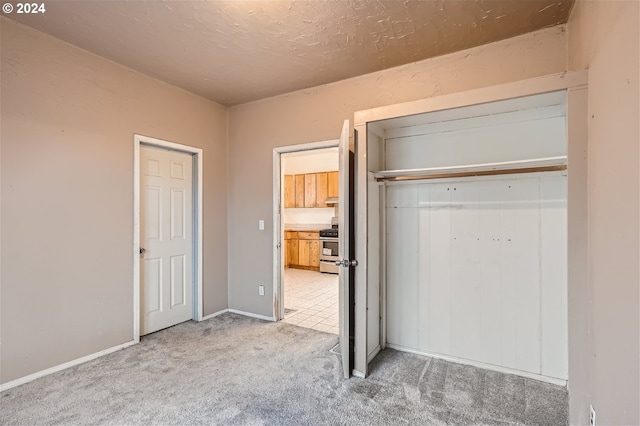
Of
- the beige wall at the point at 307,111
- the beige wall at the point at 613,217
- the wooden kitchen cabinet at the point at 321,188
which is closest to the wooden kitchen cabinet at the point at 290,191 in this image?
the wooden kitchen cabinet at the point at 321,188

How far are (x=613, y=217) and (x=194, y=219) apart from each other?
358cm

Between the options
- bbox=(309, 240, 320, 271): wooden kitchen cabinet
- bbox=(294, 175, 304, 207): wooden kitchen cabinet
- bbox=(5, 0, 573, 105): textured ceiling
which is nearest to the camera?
bbox=(5, 0, 573, 105): textured ceiling

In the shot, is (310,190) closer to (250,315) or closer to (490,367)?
(250,315)

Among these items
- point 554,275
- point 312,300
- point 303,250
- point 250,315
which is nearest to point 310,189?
point 303,250

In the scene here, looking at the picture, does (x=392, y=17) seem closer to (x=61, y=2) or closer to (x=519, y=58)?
(x=519, y=58)

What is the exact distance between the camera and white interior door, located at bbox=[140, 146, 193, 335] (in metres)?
3.11

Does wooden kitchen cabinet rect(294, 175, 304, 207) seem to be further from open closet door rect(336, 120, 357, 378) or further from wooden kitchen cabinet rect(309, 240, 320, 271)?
open closet door rect(336, 120, 357, 378)

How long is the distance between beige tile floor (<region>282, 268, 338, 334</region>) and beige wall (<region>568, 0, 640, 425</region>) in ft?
7.37

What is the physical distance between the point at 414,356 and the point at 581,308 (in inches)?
55.6

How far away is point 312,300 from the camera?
4.43m

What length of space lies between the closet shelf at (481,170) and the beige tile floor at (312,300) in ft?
5.90

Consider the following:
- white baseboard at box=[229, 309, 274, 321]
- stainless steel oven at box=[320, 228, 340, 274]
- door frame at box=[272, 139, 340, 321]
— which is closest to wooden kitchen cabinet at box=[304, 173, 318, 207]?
stainless steel oven at box=[320, 228, 340, 274]

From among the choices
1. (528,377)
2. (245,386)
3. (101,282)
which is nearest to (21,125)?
(101,282)

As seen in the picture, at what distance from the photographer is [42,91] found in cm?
229
